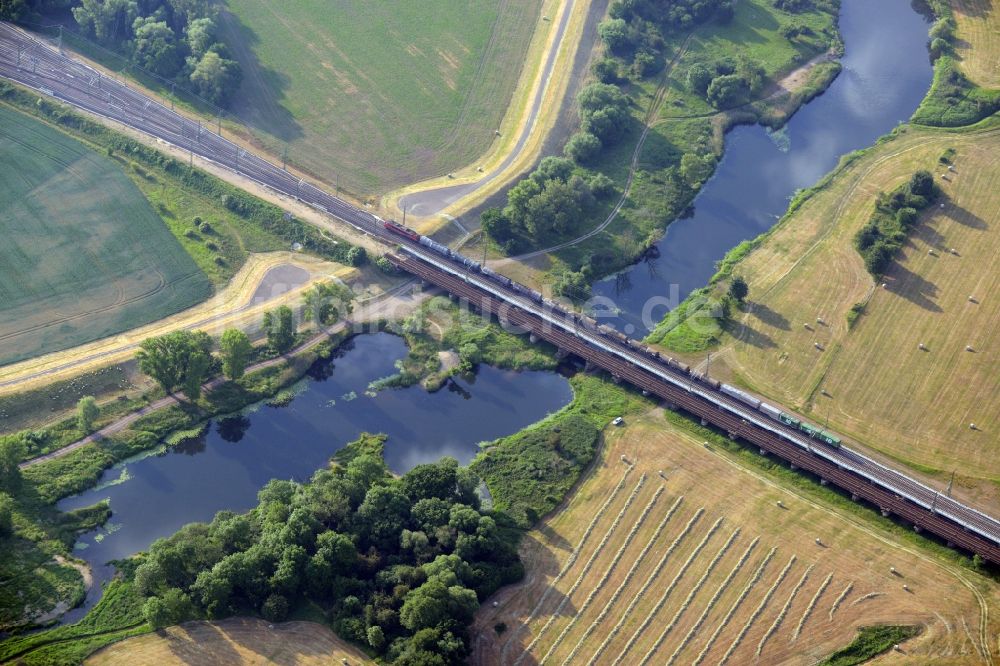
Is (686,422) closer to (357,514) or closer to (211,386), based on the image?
(357,514)

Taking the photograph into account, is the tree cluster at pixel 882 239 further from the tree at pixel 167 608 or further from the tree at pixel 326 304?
the tree at pixel 167 608

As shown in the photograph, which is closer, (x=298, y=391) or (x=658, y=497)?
(x=658, y=497)

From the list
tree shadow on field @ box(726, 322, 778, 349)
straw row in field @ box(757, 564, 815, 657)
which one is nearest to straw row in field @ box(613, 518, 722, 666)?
straw row in field @ box(757, 564, 815, 657)

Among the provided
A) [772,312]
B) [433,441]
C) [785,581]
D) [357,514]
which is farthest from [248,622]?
[772,312]

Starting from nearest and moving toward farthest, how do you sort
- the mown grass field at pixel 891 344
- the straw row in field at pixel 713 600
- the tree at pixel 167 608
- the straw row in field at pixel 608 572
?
the tree at pixel 167 608 < the straw row in field at pixel 713 600 < the straw row in field at pixel 608 572 < the mown grass field at pixel 891 344

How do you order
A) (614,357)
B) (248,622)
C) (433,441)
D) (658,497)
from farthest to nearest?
1. (614,357)
2. (433,441)
3. (658,497)
4. (248,622)

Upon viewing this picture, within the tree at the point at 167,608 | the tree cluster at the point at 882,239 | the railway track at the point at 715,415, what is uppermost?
the tree cluster at the point at 882,239

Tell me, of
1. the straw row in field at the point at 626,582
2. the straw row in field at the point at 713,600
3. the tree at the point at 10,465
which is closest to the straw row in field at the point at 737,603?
the straw row in field at the point at 713,600
